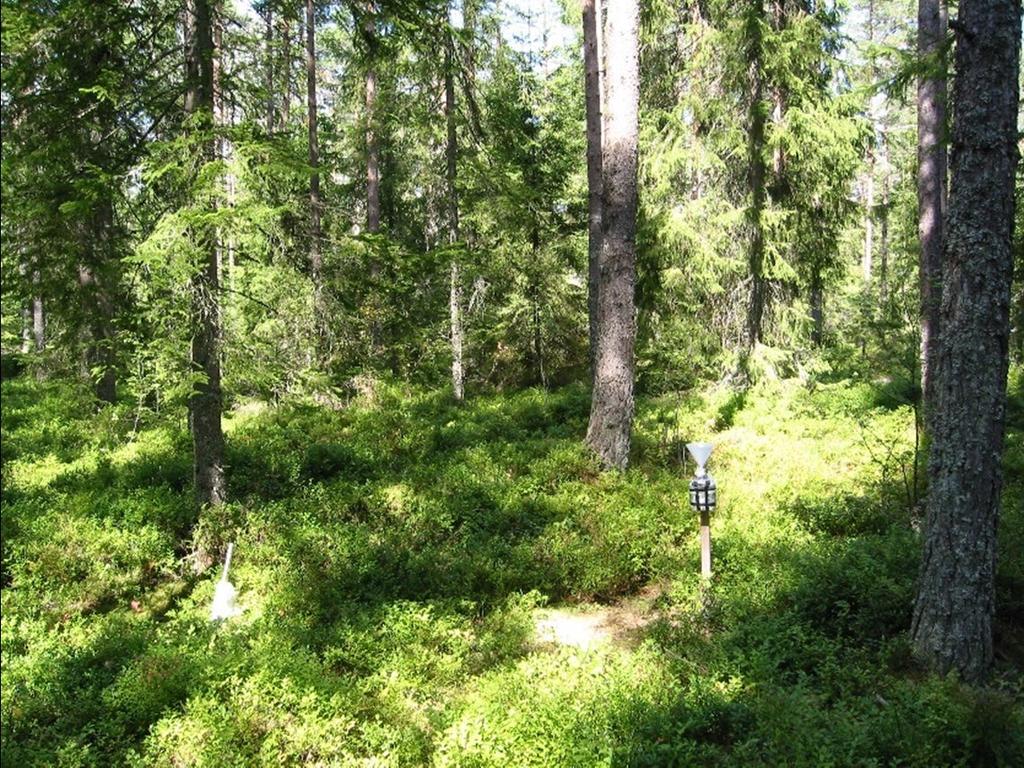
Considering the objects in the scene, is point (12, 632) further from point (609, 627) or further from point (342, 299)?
point (609, 627)

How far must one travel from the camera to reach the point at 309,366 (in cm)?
864

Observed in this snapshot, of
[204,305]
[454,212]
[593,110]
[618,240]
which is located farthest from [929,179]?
[204,305]

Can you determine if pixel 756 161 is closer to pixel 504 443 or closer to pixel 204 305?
pixel 504 443

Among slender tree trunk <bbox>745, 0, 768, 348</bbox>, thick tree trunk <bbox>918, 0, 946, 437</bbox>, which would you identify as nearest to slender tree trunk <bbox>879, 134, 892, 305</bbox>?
slender tree trunk <bbox>745, 0, 768, 348</bbox>

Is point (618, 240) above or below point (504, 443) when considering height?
above

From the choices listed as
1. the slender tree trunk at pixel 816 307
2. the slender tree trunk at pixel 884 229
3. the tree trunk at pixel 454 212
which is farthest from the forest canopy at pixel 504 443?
the slender tree trunk at pixel 884 229

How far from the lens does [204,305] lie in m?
7.45

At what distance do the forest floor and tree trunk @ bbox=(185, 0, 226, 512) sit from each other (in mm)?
852

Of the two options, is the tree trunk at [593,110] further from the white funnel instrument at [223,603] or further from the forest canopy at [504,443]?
the white funnel instrument at [223,603]

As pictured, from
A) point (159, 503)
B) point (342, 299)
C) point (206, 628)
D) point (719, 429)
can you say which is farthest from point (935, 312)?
point (159, 503)

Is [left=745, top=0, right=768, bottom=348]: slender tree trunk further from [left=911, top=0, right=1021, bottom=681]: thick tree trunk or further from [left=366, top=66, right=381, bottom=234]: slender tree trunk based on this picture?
[left=911, top=0, right=1021, bottom=681]: thick tree trunk

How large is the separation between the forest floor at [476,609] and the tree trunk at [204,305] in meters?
0.85

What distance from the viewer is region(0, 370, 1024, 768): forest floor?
15.3 ft

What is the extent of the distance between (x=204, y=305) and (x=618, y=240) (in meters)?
5.58
